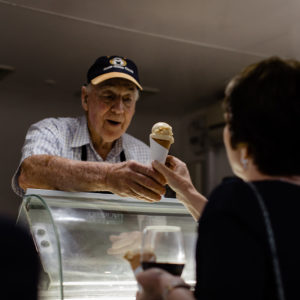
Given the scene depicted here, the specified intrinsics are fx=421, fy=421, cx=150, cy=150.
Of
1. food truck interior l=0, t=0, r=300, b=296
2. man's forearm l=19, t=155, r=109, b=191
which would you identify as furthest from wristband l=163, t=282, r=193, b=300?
man's forearm l=19, t=155, r=109, b=191

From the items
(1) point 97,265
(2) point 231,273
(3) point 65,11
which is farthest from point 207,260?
(3) point 65,11

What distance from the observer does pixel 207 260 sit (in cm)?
75

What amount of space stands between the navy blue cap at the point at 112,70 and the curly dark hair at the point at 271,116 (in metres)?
1.48

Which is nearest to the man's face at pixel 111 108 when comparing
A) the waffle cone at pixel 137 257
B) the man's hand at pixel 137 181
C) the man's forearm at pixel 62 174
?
the man's forearm at pixel 62 174

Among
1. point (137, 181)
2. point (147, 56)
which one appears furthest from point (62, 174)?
point (147, 56)

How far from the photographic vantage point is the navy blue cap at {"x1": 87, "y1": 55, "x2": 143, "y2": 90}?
230 cm

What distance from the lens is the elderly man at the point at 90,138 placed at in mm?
1703

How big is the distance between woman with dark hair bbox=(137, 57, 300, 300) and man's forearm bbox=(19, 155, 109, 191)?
2.59ft

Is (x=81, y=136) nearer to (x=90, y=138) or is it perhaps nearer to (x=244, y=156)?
(x=90, y=138)

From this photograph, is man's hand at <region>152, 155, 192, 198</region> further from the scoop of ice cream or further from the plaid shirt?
the plaid shirt

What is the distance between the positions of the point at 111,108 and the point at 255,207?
65.7 inches

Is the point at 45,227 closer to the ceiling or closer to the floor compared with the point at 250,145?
Answer: closer to the floor

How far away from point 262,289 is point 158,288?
0.21 meters

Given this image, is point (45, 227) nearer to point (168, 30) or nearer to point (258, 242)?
point (258, 242)
